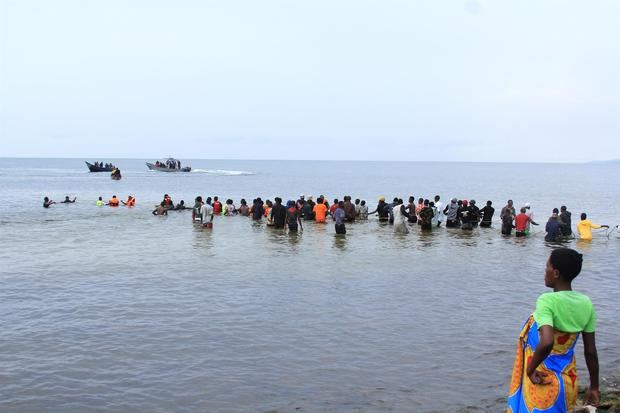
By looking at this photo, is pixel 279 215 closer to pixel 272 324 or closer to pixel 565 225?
pixel 565 225

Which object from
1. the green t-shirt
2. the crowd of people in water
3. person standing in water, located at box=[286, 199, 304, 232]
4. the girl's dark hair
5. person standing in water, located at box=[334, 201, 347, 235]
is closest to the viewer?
the green t-shirt

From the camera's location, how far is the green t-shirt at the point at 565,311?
443cm

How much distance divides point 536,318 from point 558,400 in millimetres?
678

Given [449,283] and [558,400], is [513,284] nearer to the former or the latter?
[449,283]

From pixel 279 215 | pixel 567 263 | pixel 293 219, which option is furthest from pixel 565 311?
pixel 279 215

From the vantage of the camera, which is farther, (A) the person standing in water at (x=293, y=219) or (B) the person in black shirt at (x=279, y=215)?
(B) the person in black shirt at (x=279, y=215)

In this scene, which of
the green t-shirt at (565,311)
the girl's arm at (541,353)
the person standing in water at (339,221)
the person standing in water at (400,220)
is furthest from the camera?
the person standing in water at (400,220)

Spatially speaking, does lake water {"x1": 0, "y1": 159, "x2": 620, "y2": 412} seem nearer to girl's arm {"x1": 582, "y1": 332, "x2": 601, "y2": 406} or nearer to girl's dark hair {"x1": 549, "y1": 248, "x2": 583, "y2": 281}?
girl's arm {"x1": 582, "y1": 332, "x2": 601, "y2": 406}

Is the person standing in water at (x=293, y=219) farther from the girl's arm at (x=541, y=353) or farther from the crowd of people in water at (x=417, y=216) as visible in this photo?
the girl's arm at (x=541, y=353)

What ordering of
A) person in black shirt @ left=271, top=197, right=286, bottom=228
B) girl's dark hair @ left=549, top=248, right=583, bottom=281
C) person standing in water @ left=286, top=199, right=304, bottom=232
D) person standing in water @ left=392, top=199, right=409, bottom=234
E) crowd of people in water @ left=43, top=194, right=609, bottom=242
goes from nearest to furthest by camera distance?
girl's dark hair @ left=549, top=248, right=583, bottom=281
crowd of people in water @ left=43, top=194, right=609, bottom=242
person standing in water @ left=286, top=199, right=304, bottom=232
person standing in water @ left=392, top=199, right=409, bottom=234
person in black shirt @ left=271, top=197, right=286, bottom=228

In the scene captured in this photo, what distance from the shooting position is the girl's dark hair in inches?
179

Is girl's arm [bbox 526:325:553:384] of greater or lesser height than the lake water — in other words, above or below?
above

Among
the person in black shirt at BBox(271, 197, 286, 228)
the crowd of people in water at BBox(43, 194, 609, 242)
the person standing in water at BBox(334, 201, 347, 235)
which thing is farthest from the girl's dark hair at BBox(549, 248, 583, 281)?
the person in black shirt at BBox(271, 197, 286, 228)

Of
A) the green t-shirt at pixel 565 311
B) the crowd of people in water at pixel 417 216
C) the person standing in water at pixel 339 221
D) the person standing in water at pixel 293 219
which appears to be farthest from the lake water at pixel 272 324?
the green t-shirt at pixel 565 311
